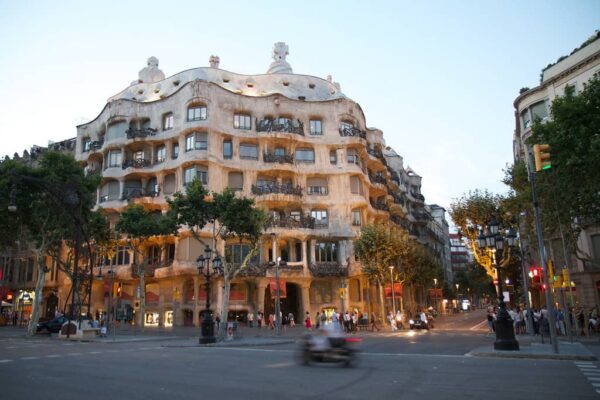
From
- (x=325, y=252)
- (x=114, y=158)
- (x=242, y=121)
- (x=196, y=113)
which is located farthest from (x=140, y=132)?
(x=325, y=252)

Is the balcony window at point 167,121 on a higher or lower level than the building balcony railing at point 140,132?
higher

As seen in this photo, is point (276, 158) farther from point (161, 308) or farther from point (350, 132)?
point (161, 308)

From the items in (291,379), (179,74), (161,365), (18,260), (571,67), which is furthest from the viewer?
(18,260)

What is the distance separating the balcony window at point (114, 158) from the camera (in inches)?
1917

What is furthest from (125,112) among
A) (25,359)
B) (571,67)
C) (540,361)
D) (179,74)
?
(540,361)

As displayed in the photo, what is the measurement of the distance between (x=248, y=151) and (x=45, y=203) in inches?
780

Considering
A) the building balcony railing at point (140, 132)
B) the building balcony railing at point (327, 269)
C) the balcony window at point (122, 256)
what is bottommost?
the building balcony railing at point (327, 269)

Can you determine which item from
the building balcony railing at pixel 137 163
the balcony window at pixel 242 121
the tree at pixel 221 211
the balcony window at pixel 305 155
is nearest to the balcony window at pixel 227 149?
the balcony window at pixel 242 121

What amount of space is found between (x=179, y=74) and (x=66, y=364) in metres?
42.2

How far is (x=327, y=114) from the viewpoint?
165 feet

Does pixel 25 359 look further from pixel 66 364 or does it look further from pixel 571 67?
pixel 571 67

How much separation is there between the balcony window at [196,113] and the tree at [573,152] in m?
30.9

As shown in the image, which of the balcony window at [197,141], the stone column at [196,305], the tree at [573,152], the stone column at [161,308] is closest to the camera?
the tree at [573,152]

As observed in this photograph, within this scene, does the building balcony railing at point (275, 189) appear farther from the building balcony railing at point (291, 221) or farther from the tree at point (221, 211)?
the tree at point (221, 211)
